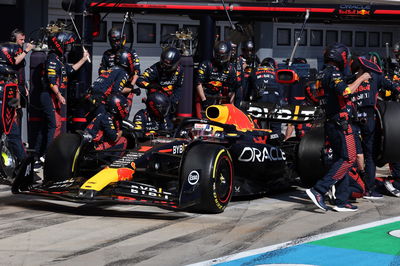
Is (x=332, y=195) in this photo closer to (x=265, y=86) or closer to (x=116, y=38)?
(x=265, y=86)

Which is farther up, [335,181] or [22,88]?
[22,88]

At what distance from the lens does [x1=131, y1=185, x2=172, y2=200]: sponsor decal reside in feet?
29.1

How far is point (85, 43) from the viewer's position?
1459cm

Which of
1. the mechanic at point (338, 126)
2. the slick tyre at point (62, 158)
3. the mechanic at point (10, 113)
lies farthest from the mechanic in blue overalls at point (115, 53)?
the mechanic at point (338, 126)

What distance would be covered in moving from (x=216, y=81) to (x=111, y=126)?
382 centimetres

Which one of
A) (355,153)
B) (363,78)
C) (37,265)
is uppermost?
(363,78)

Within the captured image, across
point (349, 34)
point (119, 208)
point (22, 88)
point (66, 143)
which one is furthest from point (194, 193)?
point (349, 34)

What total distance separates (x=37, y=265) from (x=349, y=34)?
20861 mm

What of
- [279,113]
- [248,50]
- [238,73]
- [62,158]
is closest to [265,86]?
[238,73]

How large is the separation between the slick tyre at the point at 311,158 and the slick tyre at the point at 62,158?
2660 mm

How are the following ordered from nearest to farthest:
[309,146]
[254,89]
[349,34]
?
[309,146] < [254,89] < [349,34]

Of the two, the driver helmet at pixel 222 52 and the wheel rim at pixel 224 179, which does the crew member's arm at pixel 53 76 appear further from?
the wheel rim at pixel 224 179

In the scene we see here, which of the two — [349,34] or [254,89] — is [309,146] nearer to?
[254,89]

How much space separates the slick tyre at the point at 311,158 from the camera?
416 inches
